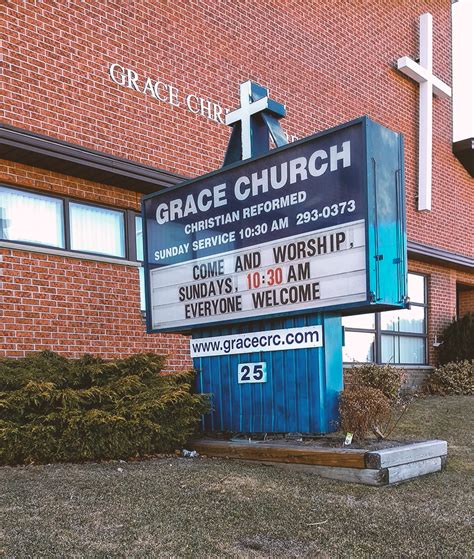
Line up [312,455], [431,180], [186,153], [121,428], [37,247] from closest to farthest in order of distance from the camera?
[312,455] → [121,428] → [37,247] → [186,153] → [431,180]

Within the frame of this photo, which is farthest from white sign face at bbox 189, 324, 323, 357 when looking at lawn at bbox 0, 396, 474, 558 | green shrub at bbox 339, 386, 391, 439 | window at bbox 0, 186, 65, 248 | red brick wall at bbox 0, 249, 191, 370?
window at bbox 0, 186, 65, 248

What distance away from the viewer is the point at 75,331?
875 cm

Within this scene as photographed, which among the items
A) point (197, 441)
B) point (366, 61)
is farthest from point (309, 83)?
point (197, 441)

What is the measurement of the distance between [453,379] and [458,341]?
1714 mm

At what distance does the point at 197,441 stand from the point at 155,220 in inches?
103

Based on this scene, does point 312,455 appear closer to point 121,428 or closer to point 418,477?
point 418,477

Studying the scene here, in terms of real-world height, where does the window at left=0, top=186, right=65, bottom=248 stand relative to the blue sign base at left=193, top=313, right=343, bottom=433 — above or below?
above

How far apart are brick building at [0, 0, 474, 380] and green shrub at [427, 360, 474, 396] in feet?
20.7

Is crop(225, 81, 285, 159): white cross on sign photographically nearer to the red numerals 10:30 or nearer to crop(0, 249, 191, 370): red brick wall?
the red numerals 10:30

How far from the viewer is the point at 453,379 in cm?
1435

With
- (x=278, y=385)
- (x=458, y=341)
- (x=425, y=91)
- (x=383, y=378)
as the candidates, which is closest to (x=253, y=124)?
(x=278, y=385)

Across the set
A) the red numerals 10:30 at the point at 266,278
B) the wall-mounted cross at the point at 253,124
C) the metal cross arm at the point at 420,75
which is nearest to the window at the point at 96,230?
the wall-mounted cross at the point at 253,124

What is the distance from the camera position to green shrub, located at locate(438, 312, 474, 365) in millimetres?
→ 15461

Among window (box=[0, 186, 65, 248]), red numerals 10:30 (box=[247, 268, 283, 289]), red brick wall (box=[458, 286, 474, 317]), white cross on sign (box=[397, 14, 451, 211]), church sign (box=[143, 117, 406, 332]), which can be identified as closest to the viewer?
church sign (box=[143, 117, 406, 332])
